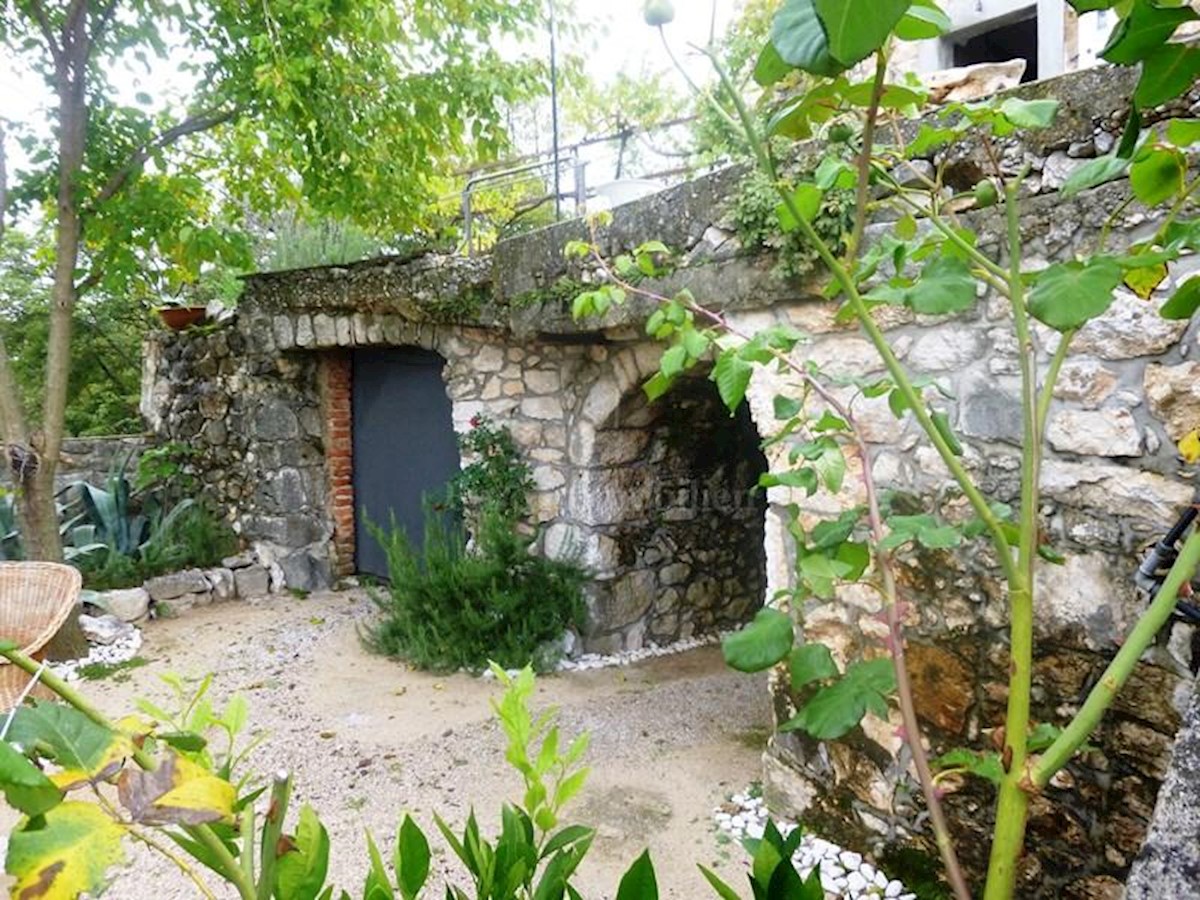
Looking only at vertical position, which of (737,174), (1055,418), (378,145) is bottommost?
(1055,418)

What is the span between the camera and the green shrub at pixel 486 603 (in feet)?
13.0

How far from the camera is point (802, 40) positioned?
639mm

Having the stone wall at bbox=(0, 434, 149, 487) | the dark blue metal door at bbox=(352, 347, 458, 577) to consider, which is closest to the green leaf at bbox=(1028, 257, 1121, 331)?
the dark blue metal door at bbox=(352, 347, 458, 577)

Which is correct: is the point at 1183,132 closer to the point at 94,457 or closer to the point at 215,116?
the point at 215,116

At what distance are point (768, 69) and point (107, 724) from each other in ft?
2.62

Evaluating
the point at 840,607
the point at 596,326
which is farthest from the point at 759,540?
the point at 840,607

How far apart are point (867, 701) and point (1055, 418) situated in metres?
1.14

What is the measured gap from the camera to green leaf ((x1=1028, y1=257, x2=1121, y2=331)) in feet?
2.71

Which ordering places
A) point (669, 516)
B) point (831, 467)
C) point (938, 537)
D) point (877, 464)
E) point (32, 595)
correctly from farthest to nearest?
point (669, 516) < point (32, 595) < point (877, 464) < point (831, 467) < point (938, 537)

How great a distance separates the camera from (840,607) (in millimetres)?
2420

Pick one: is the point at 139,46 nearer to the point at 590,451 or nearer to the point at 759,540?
the point at 590,451

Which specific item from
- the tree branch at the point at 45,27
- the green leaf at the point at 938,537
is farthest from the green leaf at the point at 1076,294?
the tree branch at the point at 45,27

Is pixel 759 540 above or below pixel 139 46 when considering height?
below

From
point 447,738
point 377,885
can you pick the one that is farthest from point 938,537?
point 447,738
